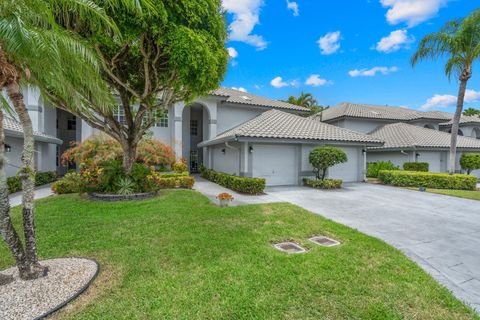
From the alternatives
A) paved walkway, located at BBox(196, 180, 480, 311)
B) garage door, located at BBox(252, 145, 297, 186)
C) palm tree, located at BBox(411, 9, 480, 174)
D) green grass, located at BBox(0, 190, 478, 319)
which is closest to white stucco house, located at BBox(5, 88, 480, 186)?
garage door, located at BBox(252, 145, 297, 186)

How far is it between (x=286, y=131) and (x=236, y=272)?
1157 cm

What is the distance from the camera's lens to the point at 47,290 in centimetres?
332

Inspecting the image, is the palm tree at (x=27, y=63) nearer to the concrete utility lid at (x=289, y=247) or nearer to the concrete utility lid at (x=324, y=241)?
the concrete utility lid at (x=289, y=247)

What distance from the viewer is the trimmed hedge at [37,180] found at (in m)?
11.2

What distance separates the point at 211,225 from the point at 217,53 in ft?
18.1

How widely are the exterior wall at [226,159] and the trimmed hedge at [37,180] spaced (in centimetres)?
1107

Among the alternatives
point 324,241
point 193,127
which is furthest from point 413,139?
point 193,127

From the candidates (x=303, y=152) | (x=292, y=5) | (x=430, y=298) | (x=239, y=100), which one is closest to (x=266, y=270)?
(x=430, y=298)

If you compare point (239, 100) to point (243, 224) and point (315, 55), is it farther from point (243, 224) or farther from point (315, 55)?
point (243, 224)

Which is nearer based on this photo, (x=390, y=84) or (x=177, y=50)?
(x=177, y=50)

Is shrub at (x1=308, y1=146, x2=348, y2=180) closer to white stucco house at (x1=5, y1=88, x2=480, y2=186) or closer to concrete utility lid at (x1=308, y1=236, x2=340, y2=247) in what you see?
white stucco house at (x1=5, y1=88, x2=480, y2=186)

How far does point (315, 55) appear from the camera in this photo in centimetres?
1916

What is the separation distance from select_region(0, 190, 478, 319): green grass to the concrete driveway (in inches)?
19.6

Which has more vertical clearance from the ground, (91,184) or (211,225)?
(91,184)
